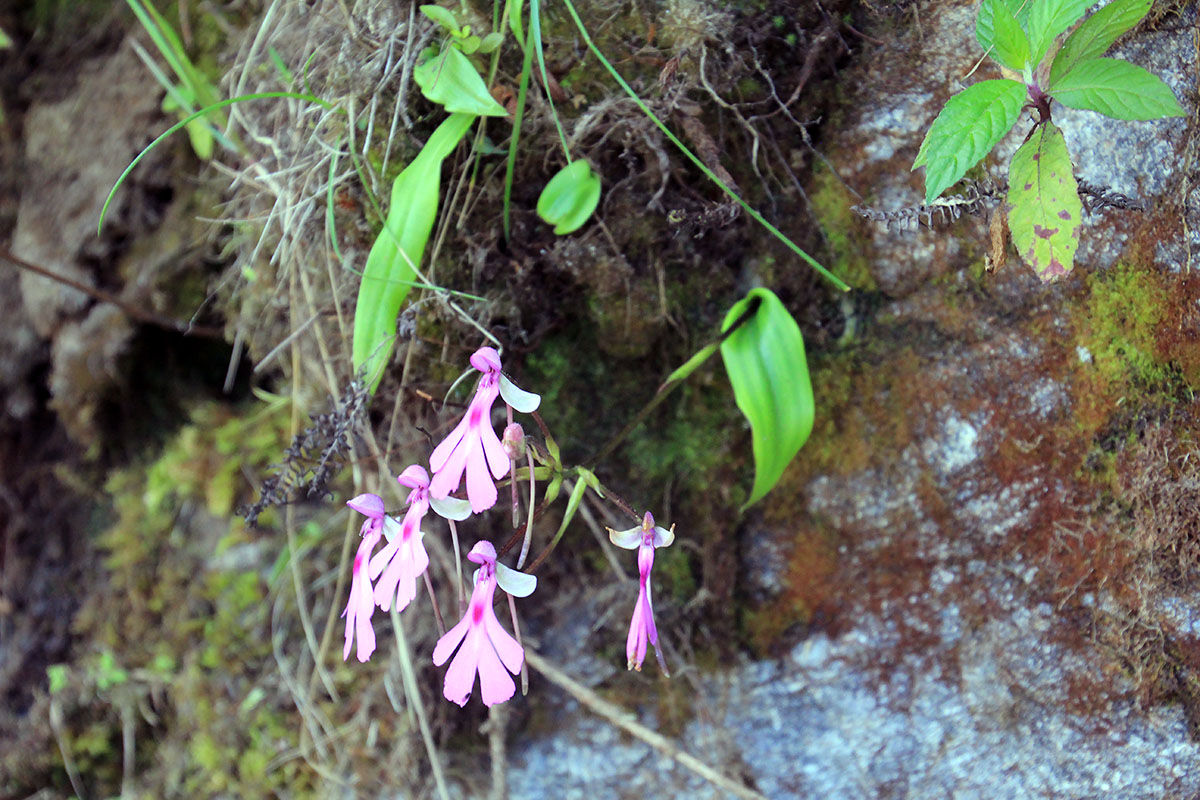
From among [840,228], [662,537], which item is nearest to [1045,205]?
[840,228]

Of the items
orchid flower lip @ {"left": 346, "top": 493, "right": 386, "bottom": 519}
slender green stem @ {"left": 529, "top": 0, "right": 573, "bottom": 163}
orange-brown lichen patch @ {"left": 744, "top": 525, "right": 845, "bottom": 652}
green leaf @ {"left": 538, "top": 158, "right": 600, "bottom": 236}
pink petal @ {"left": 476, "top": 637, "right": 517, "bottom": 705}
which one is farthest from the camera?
orange-brown lichen patch @ {"left": 744, "top": 525, "right": 845, "bottom": 652}

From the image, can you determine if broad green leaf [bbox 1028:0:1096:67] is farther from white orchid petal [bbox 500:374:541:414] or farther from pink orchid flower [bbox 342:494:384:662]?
pink orchid flower [bbox 342:494:384:662]

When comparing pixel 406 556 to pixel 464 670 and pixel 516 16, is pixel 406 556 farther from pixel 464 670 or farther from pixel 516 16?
pixel 516 16

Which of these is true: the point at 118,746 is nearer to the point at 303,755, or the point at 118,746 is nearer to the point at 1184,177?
the point at 303,755

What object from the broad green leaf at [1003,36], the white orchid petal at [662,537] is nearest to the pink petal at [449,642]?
the white orchid petal at [662,537]

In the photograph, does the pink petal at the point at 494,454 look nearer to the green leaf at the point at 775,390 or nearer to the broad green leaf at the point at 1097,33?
the green leaf at the point at 775,390

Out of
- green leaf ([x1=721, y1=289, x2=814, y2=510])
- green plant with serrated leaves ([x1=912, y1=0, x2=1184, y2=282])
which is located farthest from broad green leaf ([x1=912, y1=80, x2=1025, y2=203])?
green leaf ([x1=721, y1=289, x2=814, y2=510])

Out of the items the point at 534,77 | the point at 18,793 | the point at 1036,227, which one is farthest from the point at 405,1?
the point at 18,793
